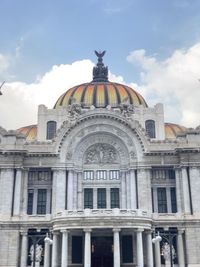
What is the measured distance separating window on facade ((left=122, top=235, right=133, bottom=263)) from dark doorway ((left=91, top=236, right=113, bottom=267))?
60.9 inches

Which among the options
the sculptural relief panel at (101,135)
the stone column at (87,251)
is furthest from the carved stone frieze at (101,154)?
the stone column at (87,251)

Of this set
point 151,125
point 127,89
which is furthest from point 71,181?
point 127,89

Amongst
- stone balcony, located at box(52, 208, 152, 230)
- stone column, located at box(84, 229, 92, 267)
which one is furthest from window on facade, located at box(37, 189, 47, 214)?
stone column, located at box(84, 229, 92, 267)

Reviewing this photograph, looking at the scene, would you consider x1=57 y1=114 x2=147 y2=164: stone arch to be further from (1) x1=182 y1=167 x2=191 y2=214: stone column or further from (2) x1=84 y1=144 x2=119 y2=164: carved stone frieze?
(1) x1=182 y1=167 x2=191 y2=214: stone column

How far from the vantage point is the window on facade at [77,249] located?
1833 inches

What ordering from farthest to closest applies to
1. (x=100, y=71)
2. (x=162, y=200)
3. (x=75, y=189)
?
(x=100, y=71) < (x=162, y=200) < (x=75, y=189)

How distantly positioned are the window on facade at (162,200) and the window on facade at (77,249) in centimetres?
1086

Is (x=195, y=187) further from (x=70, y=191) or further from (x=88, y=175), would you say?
(x=70, y=191)

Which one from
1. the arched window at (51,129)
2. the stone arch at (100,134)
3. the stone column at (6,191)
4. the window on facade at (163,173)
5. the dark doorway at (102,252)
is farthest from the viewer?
the arched window at (51,129)

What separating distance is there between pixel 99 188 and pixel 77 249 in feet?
26.8

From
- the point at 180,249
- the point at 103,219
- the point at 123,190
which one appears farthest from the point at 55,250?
the point at 180,249

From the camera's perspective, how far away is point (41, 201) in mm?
50250

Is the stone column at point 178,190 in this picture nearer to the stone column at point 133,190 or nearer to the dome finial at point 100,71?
the stone column at point 133,190

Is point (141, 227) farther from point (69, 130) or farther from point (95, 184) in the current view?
point (69, 130)
